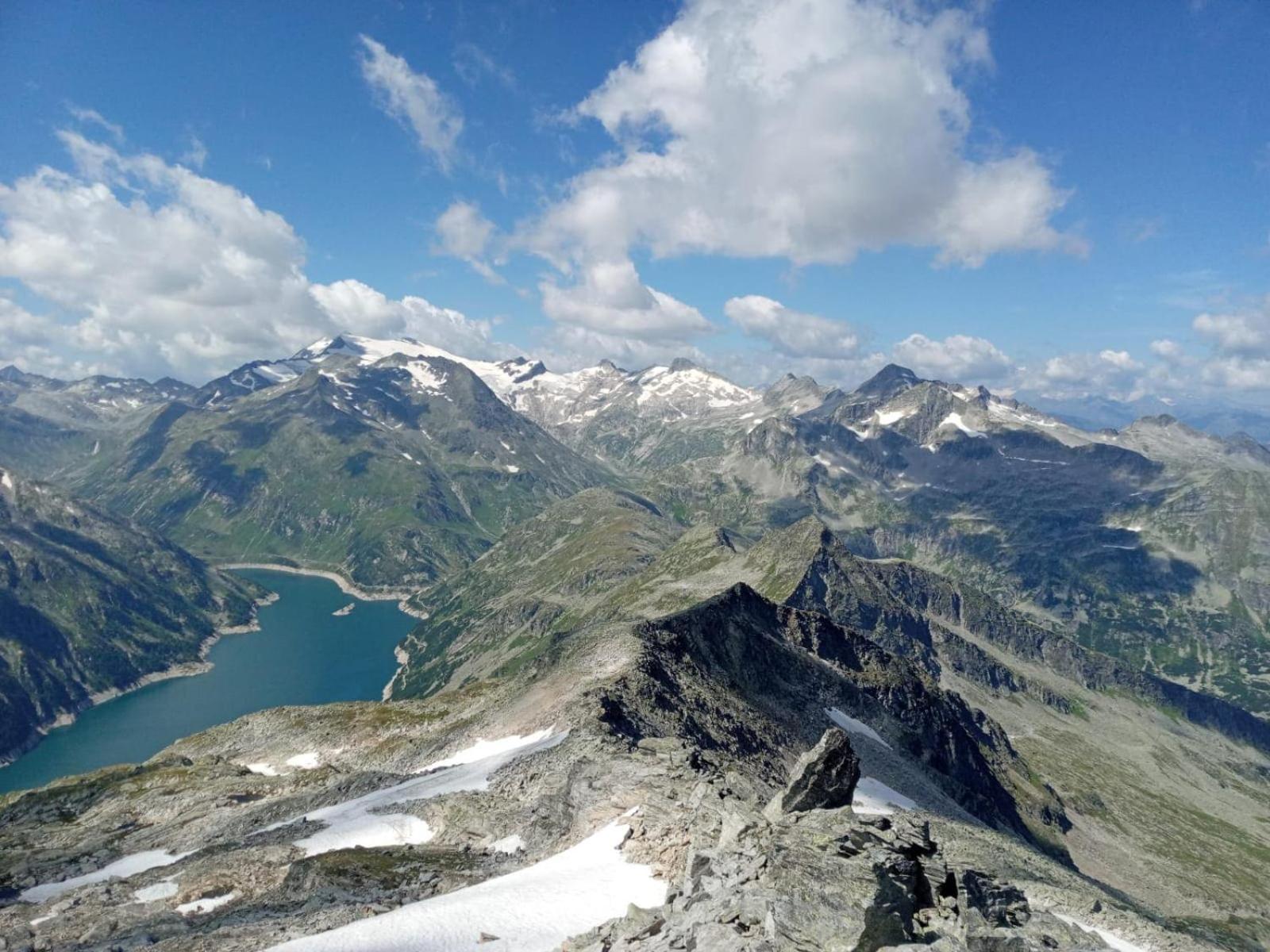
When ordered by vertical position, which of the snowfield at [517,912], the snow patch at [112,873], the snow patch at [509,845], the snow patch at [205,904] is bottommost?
the snow patch at [112,873]

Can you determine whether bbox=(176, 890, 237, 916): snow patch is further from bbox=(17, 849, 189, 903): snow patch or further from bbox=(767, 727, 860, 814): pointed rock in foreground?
bbox=(767, 727, 860, 814): pointed rock in foreground

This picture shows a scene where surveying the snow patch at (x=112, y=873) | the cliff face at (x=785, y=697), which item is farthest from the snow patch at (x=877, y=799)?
the snow patch at (x=112, y=873)

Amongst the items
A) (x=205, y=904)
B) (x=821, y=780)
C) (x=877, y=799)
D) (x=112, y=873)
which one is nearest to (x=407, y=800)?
(x=205, y=904)

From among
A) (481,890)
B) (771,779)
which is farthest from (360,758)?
(481,890)

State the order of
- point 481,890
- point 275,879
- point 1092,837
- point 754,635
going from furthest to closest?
1. point 1092,837
2. point 754,635
3. point 275,879
4. point 481,890

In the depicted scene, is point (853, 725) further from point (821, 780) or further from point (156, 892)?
point (156, 892)

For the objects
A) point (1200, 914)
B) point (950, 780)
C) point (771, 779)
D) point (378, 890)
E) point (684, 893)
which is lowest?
point (1200, 914)

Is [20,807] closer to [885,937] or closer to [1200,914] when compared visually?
[885,937]

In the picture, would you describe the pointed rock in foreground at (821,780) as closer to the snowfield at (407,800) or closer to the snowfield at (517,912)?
the snowfield at (517,912)
